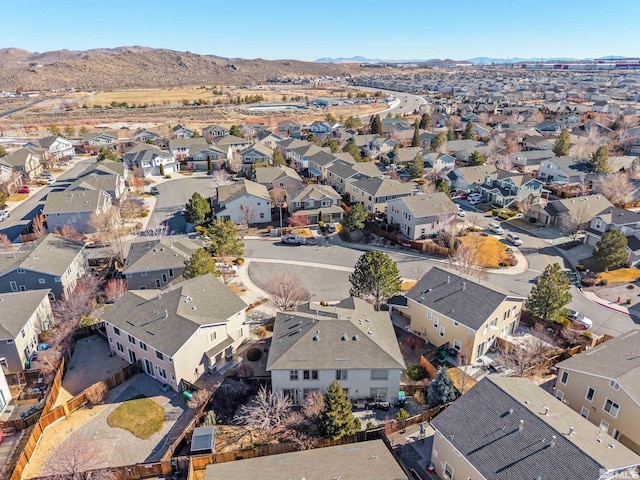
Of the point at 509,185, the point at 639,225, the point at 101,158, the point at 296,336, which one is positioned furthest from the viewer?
the point at 101,158

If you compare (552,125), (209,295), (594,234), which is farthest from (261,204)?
(552,125)

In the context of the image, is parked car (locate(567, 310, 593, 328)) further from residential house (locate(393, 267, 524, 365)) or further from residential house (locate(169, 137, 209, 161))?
residential house (locate(169, 137, 209, 161))

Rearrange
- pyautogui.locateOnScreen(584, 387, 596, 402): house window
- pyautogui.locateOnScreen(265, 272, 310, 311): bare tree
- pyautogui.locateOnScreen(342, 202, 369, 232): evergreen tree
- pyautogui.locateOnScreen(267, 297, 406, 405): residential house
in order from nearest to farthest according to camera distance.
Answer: pyautogui.locateOnScreen(584, 387, 596, 402): house window → pyautogui.locateOnScreen(267, 297, 406, 405): residential house → pyautogui.locateOnScreen(265, 272, 310, 311): bare tree → pyautogui.locateOnScreen(342, 202, 369, 232): evergreen tree

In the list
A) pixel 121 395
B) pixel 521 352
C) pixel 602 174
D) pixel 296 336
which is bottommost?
pixel 121 395

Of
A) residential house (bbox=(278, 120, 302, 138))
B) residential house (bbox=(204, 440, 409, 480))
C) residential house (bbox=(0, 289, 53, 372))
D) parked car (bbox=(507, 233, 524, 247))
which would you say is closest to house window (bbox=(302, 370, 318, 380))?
residential house (bbox=(204, 440, 409, 480))

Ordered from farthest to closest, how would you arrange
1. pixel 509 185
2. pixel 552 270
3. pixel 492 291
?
pixel 509 185, pixel 552 270, pixel 492 291

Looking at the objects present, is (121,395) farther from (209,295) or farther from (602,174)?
(602,174)
